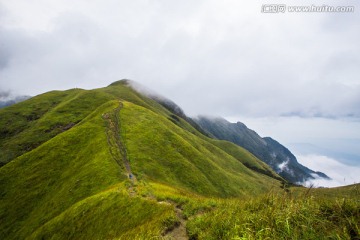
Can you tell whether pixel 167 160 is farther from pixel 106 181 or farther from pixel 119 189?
pixel 119 189

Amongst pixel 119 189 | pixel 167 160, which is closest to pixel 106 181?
pixel 119 189

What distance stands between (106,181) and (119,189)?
985cm

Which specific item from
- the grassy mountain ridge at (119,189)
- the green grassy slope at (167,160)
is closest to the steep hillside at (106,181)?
the grassy mountain ridge at (119,189)

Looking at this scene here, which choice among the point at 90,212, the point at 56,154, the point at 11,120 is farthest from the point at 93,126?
the point at 11,120

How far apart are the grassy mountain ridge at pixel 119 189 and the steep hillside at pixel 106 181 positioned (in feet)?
A: 0.51

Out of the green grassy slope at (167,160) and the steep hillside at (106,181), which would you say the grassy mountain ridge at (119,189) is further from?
the green grassy slope at (167,160)

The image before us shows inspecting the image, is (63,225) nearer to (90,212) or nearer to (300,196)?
(90,212)

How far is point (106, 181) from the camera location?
41.8 metres

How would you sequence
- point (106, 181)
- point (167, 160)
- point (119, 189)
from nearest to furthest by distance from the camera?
1. point (119, 189)
2. point (106, 181)
3. point (167, 160)

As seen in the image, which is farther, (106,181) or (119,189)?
(106,181)

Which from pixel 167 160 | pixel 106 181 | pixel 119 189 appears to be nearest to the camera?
pixel 119 189

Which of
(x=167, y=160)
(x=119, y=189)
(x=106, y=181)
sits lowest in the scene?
(x=106, y=181)

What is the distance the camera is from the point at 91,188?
42188 millimetres

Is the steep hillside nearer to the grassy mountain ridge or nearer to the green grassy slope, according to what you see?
the grassy mountain ridge
